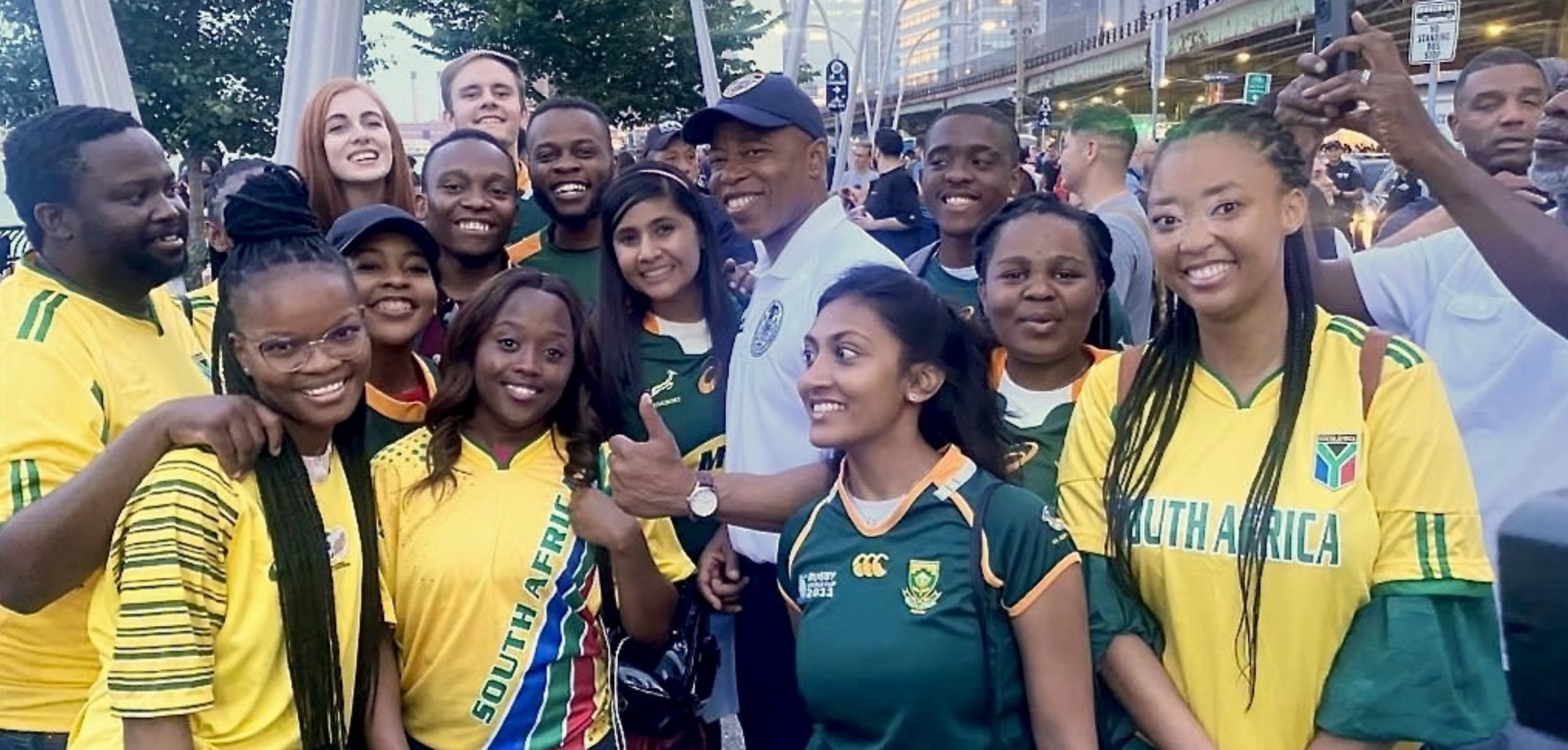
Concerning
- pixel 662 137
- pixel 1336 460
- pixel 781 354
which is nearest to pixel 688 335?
pixel 781 354

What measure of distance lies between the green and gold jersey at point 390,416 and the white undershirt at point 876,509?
43.2 inches

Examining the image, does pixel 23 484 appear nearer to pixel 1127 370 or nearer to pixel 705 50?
pixel 1127 370

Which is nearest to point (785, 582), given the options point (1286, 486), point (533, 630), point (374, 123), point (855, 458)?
point (855, 458)

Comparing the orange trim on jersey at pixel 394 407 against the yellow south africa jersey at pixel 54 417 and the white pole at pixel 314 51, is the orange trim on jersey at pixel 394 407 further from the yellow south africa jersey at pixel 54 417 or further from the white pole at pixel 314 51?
the white pole at pixel 314 51

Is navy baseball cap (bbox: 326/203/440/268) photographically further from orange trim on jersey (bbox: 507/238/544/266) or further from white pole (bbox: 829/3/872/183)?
white pole (bbox: 829/3/872/183)

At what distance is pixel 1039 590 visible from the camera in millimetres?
2291

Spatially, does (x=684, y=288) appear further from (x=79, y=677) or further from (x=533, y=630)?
(x=79, y=677)

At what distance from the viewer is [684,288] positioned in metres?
3.61

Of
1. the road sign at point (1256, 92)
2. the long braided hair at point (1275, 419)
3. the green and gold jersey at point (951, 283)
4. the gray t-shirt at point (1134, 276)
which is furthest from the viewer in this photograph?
the gray t-shirt at point (1134, 276)

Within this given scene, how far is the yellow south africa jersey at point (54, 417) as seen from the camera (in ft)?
7.63

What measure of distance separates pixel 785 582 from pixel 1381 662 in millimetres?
1105

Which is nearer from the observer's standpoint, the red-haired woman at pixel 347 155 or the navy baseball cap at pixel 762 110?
the navy baseball cap at pixel 762 110

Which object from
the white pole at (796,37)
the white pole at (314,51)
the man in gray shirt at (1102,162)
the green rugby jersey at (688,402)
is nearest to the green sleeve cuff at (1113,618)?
the green rugby jersey at (688,402)

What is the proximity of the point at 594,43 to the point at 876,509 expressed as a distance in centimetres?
1759
